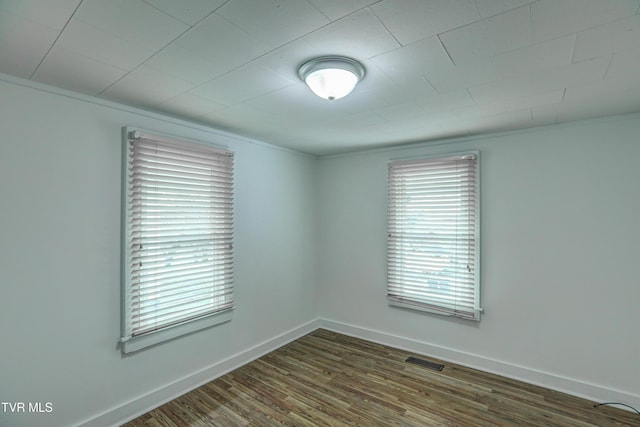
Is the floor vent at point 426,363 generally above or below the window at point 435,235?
below

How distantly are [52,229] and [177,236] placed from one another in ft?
2.73

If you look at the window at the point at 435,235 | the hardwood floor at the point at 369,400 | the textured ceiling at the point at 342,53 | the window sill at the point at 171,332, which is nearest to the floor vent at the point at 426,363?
the hardwood floor at the point at 369,400

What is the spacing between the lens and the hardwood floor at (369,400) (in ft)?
7.61

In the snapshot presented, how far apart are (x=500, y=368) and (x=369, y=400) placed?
1449 mm

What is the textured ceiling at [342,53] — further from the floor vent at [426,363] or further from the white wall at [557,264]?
the floor vent at [426,363]

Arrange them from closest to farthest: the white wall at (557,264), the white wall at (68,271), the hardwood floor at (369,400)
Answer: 1. the white wall at (68,271)
2. the hardwood floor at (369,400)
3. the white wall at (557,264)

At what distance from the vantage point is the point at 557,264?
9.03ft

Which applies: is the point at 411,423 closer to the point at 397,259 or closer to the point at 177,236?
the point at 397,259

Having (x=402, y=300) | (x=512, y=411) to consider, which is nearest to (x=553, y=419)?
(x=512, y=411)

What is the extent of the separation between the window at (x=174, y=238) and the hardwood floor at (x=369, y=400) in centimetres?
65

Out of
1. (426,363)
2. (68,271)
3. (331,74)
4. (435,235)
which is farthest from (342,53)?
(426,363)

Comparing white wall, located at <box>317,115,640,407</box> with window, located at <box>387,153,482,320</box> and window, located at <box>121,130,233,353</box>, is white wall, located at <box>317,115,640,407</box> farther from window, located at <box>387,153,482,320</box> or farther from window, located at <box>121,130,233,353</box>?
window, located at <box>121,130,233,353</box>

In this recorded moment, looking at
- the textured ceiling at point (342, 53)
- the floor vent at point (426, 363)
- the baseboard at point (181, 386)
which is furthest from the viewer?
the floor vent at point (426, 363)

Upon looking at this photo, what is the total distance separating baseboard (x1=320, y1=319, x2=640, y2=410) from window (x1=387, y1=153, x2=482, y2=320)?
44 centimetres
